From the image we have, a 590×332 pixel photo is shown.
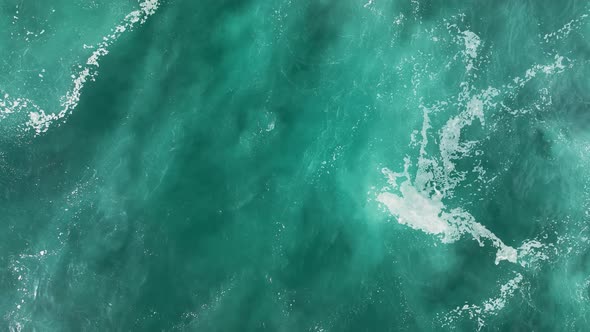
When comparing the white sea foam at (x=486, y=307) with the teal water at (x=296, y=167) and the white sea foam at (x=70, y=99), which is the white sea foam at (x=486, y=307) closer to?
the teal water at (x=296, y=167)

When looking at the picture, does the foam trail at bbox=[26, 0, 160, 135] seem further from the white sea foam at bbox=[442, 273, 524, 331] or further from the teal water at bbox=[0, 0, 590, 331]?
the white sea foam at bbox=[442, 273, 524, 331]

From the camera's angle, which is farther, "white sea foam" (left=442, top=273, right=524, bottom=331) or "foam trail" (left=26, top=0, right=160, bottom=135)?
"foam trail" (left=26, top=0, right=160, bottom=135)

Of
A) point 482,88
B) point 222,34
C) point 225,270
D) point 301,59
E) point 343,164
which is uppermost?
point 222,34

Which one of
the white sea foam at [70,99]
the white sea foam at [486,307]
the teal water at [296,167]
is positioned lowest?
the white sea foam at [486,307]

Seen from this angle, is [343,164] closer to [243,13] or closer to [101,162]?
[243,13]

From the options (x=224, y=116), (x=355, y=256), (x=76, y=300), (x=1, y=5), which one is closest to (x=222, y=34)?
(x=224, y=116)

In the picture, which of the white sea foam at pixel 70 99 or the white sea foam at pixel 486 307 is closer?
the white sea foam at pixel 486 307

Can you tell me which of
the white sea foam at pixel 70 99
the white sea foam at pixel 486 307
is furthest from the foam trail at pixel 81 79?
the white sea foam at pixel 486 307

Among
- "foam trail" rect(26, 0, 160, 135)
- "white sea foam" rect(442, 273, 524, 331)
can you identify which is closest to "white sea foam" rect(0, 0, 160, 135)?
"foam trail" rect(26, 0, 160, 135)
